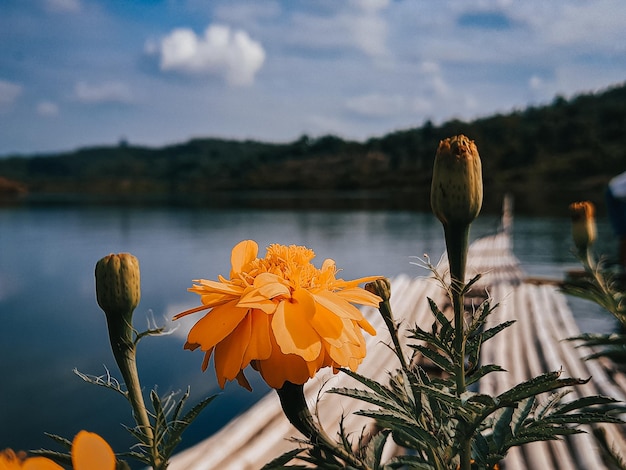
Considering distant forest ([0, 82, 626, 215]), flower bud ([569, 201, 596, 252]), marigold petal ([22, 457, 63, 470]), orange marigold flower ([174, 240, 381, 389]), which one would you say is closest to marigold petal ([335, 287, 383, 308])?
orange marigold flower ([174, 240, 381, 389])

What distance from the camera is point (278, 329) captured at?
513 millimetres

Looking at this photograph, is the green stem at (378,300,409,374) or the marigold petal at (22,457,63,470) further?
the green stem at (378,300,409,374)

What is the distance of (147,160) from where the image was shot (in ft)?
373

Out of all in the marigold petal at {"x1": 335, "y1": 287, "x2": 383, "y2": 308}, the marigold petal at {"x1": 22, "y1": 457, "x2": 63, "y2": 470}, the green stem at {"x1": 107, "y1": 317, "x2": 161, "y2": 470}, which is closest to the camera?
the marigold petal at {"x1": 22, "y1": 457, "x2": 63, "y2": 470}

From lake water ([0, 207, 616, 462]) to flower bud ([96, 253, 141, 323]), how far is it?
1.8 inches

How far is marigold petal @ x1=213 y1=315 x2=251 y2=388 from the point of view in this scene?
1.70 feet

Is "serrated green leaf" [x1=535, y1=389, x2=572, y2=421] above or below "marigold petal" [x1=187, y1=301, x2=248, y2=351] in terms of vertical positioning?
below

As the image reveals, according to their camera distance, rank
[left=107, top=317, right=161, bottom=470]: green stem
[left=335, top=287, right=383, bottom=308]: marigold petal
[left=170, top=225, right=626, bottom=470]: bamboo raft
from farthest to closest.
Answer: [left=170, top=225, right=626, bottom=470]: bamboo raft < [left=335, top=287, right=383, bottom=308]: marigold petal < [left=107, top=317, right=161, bottom=470]: green stem

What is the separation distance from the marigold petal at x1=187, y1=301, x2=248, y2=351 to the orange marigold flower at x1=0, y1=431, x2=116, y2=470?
0.22 m

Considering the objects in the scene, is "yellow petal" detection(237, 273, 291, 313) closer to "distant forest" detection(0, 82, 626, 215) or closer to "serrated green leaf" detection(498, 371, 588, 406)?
"serrated green leaf" detection(498, 371, 588, 406)

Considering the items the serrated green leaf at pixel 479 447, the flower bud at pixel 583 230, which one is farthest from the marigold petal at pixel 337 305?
the flower bud at pixel 583 230

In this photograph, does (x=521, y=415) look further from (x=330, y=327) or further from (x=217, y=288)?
(x=217, y=288)

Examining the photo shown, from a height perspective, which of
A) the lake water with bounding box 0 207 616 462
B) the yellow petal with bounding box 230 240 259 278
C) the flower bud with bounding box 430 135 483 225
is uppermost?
the flower bud with bounding box 430 135 483 225

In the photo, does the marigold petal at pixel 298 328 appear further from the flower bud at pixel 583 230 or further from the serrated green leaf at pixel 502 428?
the flower bud at pixel 583 230
